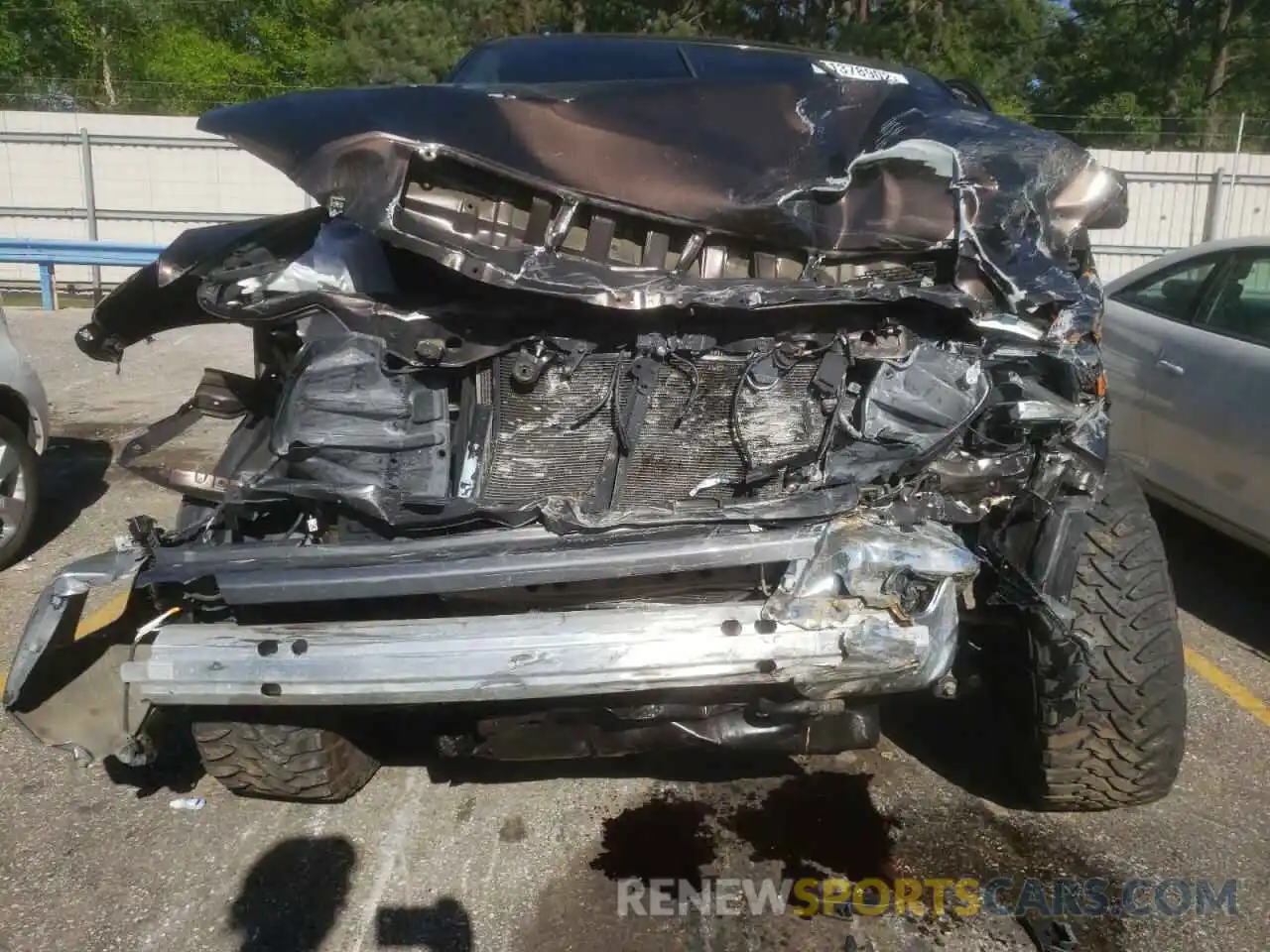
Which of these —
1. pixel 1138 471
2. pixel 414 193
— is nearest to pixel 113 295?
pixel 414 193

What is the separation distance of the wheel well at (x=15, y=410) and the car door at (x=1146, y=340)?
16.5 feet

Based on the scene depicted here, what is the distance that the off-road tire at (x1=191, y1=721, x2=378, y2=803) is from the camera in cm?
283

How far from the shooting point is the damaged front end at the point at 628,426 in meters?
2.36

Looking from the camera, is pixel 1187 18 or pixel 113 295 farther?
pixel 1187 18

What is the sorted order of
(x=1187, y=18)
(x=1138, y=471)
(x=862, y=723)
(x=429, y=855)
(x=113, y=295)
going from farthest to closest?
(x=1187, y=18) → (x=1138, y=471) → (x=113, y=295) → (x=429, y=855) → (x=862, y=723)

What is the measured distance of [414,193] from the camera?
2533 mm

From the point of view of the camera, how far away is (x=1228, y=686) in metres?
3.91

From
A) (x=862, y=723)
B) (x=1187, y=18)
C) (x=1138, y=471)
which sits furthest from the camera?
(x=1187, y=18)

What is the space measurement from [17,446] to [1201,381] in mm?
5287

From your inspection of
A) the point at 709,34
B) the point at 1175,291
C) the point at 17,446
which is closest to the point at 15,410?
the point at 17,446

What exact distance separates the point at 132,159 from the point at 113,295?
13019mm

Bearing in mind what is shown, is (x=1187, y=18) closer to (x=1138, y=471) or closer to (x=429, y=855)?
(x=1138, y=471)

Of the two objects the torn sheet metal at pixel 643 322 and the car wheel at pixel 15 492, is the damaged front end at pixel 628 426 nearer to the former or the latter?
the torn sheet metal at pixel 643 322

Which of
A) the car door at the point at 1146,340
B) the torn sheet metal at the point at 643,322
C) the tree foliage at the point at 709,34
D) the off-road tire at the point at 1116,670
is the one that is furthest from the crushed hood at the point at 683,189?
the tree foliage at the point at 709,34
